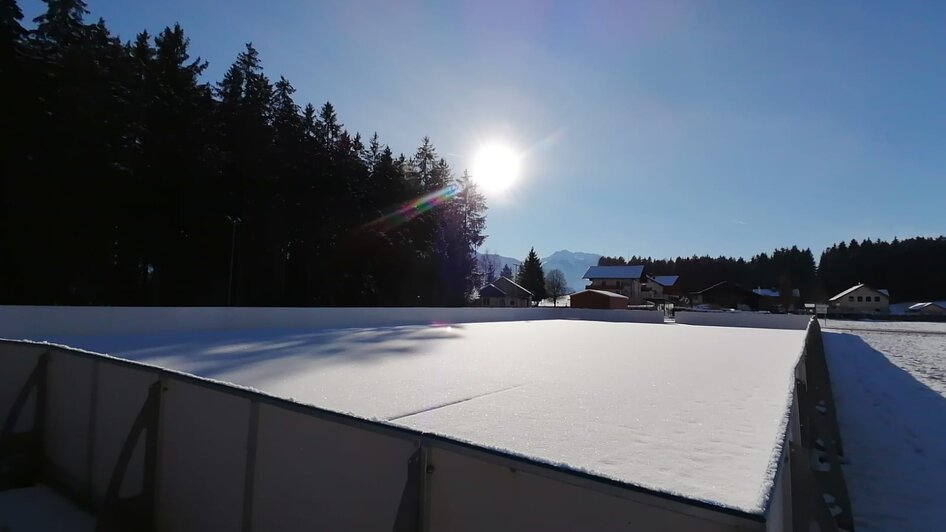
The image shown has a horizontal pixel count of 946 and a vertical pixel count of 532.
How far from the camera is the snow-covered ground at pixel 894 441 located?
2.88 metres

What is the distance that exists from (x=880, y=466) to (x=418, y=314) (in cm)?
1188

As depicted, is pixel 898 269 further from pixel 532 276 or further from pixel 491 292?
pixel 491 292

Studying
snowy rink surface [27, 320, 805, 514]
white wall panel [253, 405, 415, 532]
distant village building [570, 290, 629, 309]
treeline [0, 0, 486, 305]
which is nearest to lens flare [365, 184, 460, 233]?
treeline [0, 0, 486, 305]

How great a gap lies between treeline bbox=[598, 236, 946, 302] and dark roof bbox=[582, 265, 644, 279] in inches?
735

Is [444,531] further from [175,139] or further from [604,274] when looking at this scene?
[604,274]

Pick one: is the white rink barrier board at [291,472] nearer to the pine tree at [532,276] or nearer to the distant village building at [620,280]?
the distant village building at [620,280]

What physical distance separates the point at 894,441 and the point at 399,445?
529 cm

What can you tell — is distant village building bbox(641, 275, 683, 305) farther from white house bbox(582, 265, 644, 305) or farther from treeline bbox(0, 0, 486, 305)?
treeline bbox(0, 0, 486, 305)

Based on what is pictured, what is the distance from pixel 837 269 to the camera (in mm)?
55188

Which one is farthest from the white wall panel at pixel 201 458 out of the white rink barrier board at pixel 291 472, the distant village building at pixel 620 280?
the distant village building at pixel 620 280

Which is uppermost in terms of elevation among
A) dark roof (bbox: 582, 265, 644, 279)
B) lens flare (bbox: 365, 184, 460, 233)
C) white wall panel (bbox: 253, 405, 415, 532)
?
lens flare (bbox: 365, 184, 460, 233)

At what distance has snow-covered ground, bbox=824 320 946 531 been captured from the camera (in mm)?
2882

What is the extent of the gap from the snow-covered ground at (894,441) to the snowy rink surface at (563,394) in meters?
0.76

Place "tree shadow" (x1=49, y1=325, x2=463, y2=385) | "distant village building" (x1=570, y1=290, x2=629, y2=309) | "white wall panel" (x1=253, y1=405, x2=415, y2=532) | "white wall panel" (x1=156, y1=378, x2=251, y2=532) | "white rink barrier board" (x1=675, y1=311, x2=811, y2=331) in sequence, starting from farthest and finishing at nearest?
"distant village building" (x1=570, y1=290, x2=629, y2=309), "white rink barrier board" (x1=675, y1=311, x2=811, y2=331), "tree shadow" (x1=49, y1=325, x2=463, y2=385), "white wall panel" (x1=156, y1=378, x2=251, y2=532), "white wall panel" (x1=253, y1=405, x2=415, y2=532)
